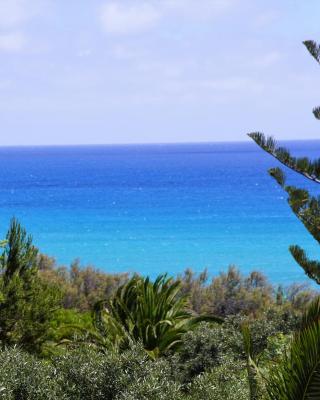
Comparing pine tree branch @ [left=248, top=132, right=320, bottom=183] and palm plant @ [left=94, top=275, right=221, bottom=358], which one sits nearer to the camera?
pine tree branch @ [left=248, top=132, right=320, bottom=183]

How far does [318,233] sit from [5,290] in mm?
5325

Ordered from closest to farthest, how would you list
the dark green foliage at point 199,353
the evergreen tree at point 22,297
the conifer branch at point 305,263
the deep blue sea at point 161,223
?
the conifer branch at point 305,263, the dark green foliage at point 199,353, the evergreen tree at point 22,297, the deep blue sea at point 161,223

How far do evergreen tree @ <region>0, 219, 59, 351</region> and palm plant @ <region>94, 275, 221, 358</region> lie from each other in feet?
3.19

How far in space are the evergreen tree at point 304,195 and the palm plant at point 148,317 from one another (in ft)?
9.24

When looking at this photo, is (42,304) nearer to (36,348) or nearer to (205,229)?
(36,348)

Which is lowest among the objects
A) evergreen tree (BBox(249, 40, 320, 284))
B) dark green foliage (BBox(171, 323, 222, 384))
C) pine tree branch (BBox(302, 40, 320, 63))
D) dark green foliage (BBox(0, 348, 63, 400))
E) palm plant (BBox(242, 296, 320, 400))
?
dark green foliage (BBox(171, 323, 222, 384))

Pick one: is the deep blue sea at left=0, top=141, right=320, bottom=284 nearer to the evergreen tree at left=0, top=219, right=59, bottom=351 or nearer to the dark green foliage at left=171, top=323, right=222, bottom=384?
the evergreen tree at left=0, top=219, right=59, bottom=351

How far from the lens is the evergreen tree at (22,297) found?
1247 centimetres

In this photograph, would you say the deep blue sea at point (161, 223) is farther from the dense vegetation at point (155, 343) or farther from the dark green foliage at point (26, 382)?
the dark green foliage at point (26, 382)

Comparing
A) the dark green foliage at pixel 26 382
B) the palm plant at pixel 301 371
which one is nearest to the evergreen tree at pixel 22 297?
the dark green foliage at pixel 26 382

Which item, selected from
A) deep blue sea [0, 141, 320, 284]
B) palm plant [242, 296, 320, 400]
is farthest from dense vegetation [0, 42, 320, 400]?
deep blue sea [0, 141, 320, 284]

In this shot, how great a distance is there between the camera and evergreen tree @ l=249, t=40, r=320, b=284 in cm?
927

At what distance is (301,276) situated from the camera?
147 ft

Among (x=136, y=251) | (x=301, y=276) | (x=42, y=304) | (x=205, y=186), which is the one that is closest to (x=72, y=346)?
(x=42, y=304)
